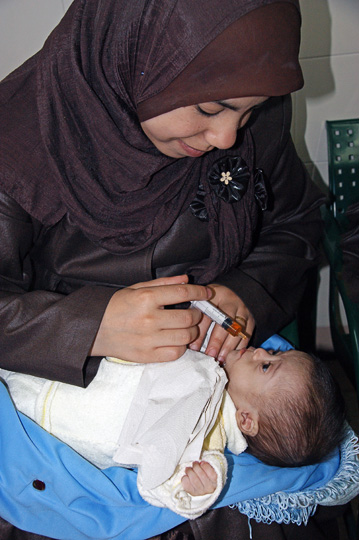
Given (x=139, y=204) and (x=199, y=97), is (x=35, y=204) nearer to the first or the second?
(x=139, y=204)

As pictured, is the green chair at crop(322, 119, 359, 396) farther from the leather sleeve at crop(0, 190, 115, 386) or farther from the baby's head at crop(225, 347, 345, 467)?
the leather sleeve at crop(0, 190, 115, 386)

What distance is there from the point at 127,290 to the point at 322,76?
4.44ft

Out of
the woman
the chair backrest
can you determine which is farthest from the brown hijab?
the chair backrest

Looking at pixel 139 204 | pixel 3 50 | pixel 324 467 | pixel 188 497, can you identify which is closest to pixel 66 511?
pixel 188 497

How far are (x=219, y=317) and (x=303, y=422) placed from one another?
359mm

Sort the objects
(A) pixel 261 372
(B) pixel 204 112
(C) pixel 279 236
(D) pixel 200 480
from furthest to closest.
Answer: (C) pixel 279 236
(A) pixel 261 372
(D) pixel 200 480
(B) pixel 204 112

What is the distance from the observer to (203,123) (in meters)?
1.22

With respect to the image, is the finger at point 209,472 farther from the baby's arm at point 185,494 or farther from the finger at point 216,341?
the finger at point 216,341

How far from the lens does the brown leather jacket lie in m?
1.39

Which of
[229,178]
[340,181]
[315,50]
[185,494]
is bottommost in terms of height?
[185,494]

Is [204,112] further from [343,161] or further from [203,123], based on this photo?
[343,161]

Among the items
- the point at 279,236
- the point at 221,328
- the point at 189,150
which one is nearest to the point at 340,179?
the point at 279,236

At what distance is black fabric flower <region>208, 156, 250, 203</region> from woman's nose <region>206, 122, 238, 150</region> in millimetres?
301

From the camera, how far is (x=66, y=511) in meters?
1.35
